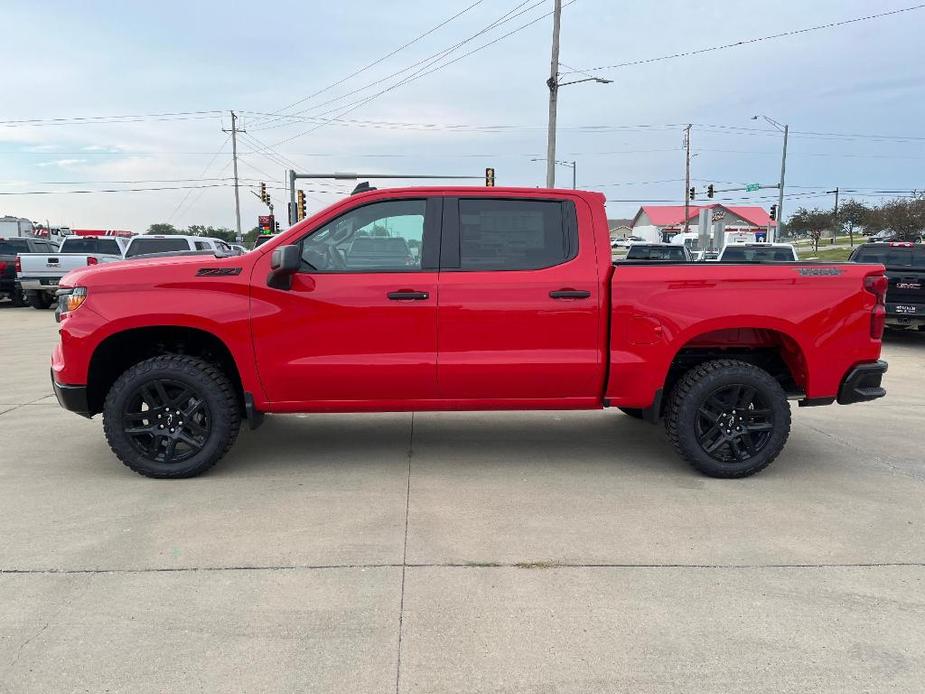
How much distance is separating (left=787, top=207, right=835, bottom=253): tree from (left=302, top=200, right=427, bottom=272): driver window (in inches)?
2751

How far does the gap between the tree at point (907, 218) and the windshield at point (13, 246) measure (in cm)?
5324

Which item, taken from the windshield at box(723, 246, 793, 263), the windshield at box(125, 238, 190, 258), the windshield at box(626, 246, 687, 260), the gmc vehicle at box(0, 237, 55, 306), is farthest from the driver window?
the gmc vehicle at box(0, 237, 55, 306)

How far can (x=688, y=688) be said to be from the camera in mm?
2480

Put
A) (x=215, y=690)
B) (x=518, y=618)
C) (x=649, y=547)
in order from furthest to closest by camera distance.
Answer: (x=649, y=547)
(x=518, y=618)
(x=215, y=690)

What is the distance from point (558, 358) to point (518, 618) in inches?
76.9

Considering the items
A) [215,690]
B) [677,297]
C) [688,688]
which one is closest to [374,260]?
[677,297]

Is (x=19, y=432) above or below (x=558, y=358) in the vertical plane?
below

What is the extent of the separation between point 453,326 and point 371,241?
791mm

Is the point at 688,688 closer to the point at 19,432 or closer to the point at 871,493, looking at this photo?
the point at 871,493

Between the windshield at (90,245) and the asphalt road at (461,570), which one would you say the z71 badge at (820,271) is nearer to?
the asphalt road at (461,570)

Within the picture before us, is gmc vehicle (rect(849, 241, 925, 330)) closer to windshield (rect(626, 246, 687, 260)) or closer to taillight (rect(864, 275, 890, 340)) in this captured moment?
windshield (rect(626, 246, 687, 260))

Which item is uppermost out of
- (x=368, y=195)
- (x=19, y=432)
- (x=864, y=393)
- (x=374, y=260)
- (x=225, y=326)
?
(x=368, y=195)

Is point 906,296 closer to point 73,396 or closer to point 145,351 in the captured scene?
point 145,351

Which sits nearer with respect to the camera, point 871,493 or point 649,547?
point 649,547
